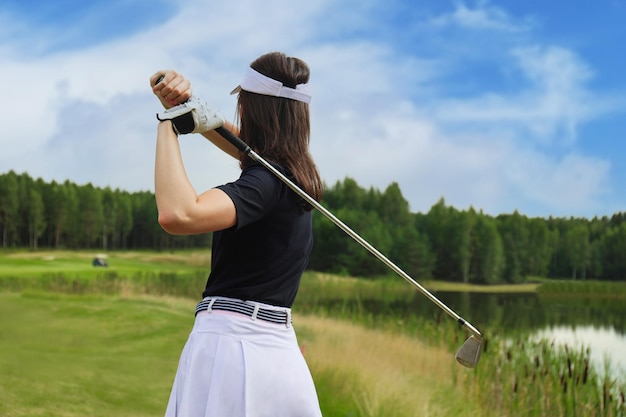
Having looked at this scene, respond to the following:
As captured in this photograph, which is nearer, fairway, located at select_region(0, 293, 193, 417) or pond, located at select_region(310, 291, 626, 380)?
fairway, located at select_region(0, 293, 193, 417)

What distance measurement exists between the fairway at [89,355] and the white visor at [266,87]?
17.0 feet

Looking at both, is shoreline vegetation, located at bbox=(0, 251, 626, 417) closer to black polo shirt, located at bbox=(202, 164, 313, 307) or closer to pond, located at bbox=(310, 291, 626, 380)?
black polo shirt, located at bbox=(202, 164, 313, 307)

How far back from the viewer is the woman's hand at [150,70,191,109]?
231cm

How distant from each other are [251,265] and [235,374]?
0.34 metres

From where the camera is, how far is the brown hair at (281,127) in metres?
2.41

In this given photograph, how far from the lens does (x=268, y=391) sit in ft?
7.50

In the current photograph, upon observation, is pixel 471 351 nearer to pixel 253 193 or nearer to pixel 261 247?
pixel 261 247

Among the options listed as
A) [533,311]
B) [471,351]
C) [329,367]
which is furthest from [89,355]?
[533,311]

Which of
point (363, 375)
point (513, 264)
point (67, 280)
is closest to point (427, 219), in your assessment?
point (513, 264)

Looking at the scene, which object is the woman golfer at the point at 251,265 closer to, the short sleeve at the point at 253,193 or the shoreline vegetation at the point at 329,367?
the short sleeve at the point at 253,193

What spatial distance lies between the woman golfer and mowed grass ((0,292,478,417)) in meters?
3.67

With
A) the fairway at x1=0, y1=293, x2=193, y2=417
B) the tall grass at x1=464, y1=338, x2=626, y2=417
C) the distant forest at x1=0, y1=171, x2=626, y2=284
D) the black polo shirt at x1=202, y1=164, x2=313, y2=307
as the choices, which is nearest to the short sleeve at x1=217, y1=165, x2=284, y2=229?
the black polo shirt at x1=202, y1=164, x2=313, y2=307

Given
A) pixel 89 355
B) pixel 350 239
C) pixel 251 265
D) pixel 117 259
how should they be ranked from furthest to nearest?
pixel 350 239, pixel 117 259, pixel 89 355, pixel 251 265

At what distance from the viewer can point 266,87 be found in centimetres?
246
